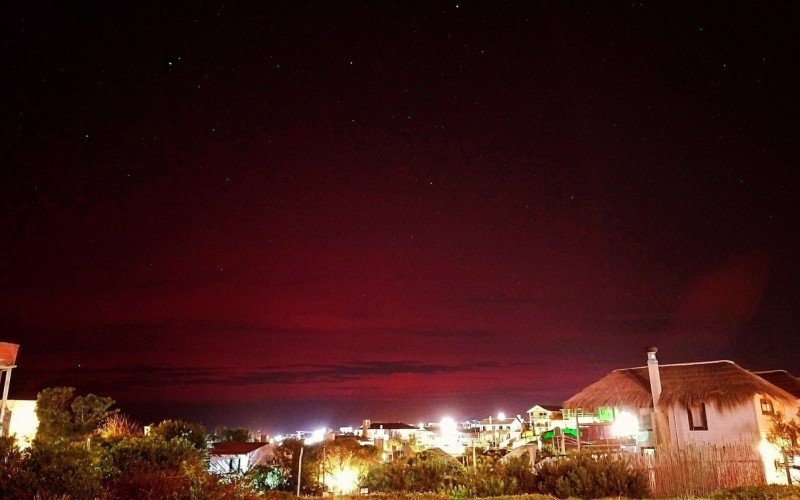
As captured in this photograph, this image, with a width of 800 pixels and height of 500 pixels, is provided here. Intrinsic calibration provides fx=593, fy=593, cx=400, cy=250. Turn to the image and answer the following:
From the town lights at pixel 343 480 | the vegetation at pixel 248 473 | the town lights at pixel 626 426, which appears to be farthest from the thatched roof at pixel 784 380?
the town lights at pixel 343 480

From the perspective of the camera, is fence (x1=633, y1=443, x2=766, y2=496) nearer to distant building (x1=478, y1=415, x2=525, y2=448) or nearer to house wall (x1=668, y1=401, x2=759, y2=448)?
house wall (x1=668, y1=401, x2=759, y2=448)

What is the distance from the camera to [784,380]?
2958 centimetres

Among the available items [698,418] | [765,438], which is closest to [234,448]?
[698,418]

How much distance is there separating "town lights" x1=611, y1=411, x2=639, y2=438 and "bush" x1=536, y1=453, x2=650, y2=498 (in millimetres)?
12817

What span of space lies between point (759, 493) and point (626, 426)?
Result: 14.6m

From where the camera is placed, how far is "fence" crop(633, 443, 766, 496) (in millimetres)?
15219

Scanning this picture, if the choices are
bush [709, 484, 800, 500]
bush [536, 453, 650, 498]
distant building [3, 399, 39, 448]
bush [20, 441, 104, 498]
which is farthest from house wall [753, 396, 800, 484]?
distant building [3, 399, 39, 448]

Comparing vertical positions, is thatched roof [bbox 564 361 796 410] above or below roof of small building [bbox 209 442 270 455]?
above

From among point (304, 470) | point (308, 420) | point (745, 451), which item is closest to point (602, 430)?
point (745, 451)

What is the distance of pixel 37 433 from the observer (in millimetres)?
22859

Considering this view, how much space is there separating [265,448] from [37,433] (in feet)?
52.9

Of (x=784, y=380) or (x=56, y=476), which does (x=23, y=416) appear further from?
(x=784, y=380)

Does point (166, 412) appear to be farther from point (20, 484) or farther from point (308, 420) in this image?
point (20, 484)

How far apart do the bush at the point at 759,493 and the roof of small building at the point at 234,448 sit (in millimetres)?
26992
